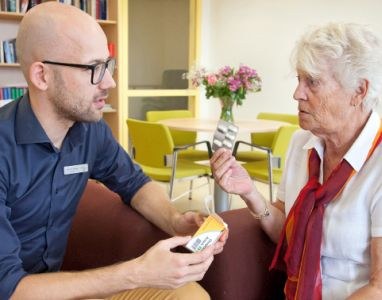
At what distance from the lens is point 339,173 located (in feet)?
3.79

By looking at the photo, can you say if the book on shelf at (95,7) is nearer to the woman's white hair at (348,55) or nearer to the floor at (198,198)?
the floor at (198,198)

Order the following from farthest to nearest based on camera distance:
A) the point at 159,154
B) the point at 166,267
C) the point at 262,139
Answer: the point at 262,139
the point at 159,154
the point at 166,267

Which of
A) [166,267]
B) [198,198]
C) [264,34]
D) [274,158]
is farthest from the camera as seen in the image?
[264,34]

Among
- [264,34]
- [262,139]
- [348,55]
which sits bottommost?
[262,139]

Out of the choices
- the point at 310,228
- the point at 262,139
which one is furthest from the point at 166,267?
the point at 262,139

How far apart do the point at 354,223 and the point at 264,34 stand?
430 cm

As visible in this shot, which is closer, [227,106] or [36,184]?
[36,184]

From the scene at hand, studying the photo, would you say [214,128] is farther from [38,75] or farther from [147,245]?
[38,75]

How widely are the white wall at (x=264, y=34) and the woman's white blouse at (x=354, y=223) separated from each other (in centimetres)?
341

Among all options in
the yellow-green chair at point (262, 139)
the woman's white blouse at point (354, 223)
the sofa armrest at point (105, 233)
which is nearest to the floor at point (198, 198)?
the yellow-green chair at point (262, 139)

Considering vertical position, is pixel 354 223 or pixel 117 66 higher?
pixel 117 66

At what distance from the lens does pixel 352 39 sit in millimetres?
1118

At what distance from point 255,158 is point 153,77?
7.48 ft

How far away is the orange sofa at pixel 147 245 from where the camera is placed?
4.33ft
